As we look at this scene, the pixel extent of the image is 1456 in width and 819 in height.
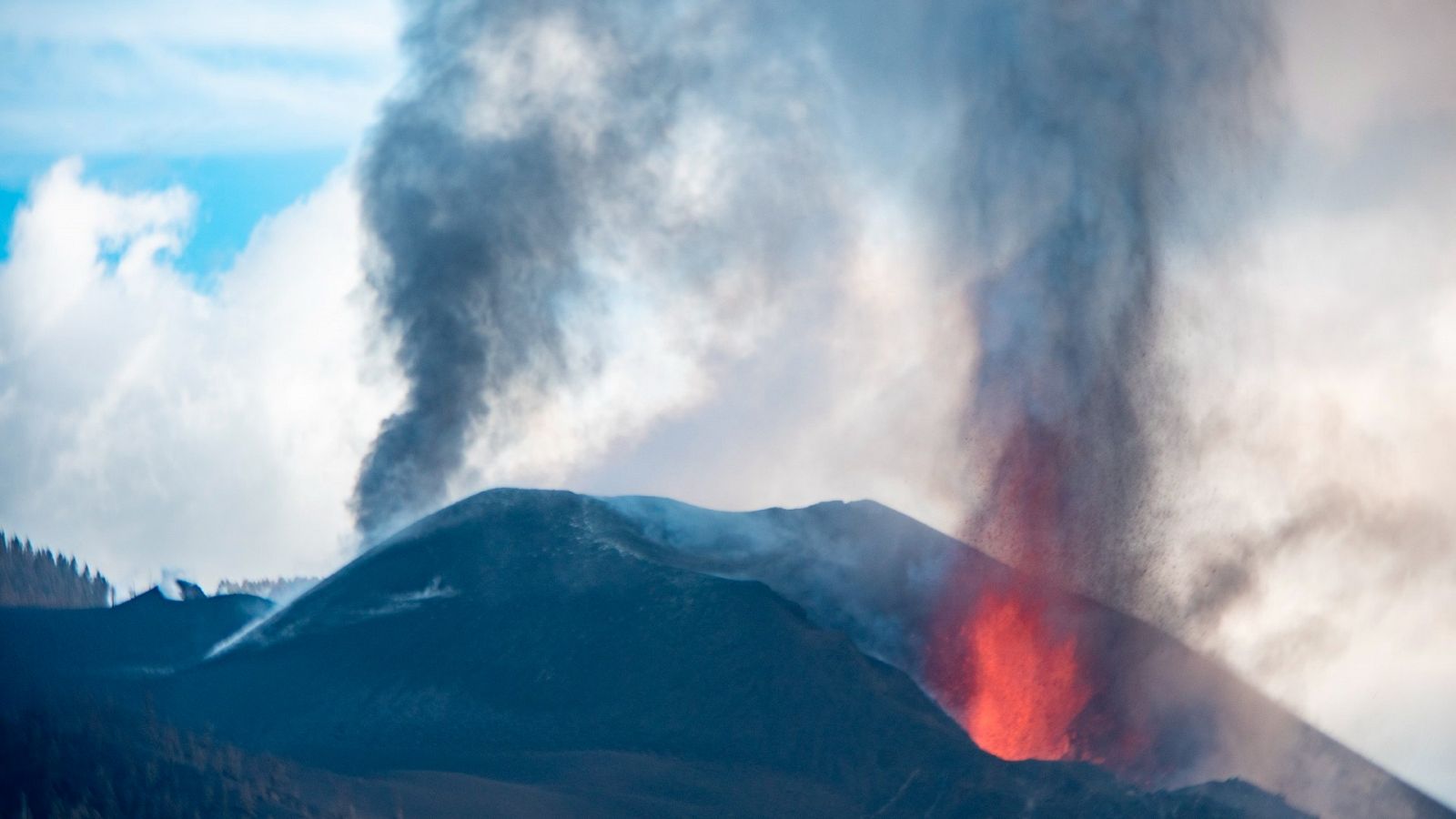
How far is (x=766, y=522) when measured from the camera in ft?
212

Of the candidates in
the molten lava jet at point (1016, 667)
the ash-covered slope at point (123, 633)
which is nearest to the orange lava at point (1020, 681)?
the molten lava jet at point (1016, 667)

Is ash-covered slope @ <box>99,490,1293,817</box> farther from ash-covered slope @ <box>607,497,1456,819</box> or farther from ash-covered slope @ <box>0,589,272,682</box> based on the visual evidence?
ash-covered slope @ <box>0,589,272,682</box>

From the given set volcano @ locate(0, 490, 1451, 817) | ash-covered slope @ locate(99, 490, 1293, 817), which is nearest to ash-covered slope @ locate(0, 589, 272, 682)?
volcano @ locate(0, 490, 1451, 817)

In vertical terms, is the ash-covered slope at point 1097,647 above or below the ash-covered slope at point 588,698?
above

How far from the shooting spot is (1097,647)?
5875 cm

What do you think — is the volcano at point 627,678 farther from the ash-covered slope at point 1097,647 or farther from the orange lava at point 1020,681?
the orange lava at point 1020,681

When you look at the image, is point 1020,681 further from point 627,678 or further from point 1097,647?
point 627,678

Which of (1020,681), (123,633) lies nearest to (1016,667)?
(1020,681)

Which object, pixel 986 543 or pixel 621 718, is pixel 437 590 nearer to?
pixel 621 718

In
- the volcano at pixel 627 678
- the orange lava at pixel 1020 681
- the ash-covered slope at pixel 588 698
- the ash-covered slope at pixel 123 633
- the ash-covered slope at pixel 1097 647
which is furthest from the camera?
the ash-covered slope at pixel 1097 647

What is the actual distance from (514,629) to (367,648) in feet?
16.6

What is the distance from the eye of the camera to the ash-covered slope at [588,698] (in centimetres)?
4794

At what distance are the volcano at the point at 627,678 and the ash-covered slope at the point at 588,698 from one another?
90 millimetres

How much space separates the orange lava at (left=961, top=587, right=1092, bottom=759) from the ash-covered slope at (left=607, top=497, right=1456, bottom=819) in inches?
31.5
